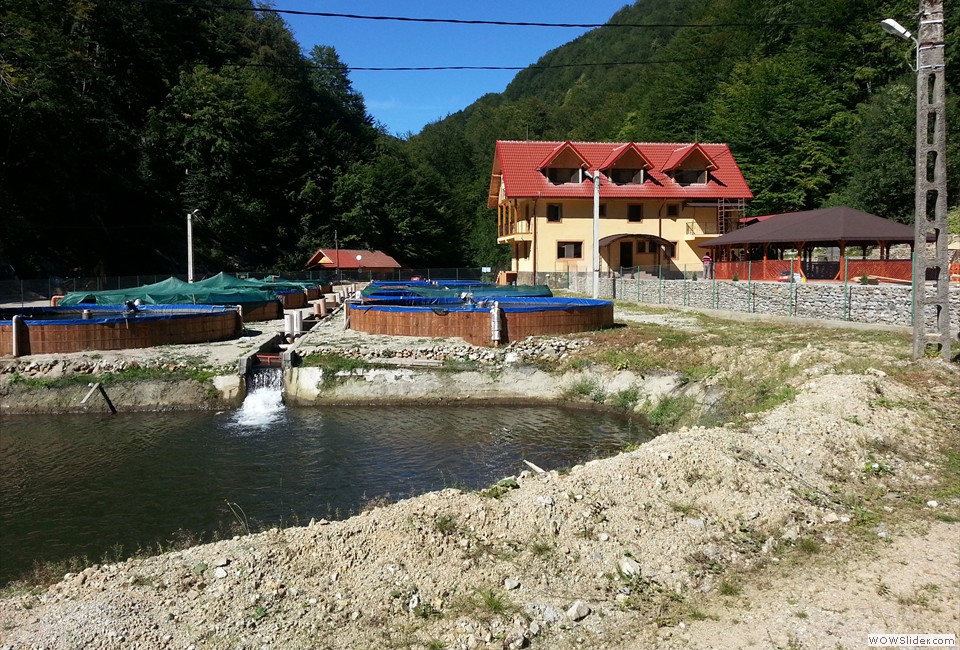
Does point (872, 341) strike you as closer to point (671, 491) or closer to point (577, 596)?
point (671, 491)

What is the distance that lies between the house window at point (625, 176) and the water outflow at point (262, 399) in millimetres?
38404

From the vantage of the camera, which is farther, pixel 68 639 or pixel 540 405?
pixel 540 405

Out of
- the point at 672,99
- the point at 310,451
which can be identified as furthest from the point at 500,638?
the point at 672,99

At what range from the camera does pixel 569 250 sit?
170ft

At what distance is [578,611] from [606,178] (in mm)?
49454

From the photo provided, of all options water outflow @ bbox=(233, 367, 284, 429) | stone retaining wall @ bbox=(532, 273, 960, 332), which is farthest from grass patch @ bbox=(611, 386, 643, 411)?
water outflow @ bbox=(233, 367, 284, 429)

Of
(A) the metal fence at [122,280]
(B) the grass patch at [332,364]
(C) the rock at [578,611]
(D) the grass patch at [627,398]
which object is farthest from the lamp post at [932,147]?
(A) the metal fence at [122,280]

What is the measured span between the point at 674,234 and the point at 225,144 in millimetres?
48452

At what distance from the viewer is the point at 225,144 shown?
71188 millimetres

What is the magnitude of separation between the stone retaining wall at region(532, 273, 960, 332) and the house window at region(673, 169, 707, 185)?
17854 mm

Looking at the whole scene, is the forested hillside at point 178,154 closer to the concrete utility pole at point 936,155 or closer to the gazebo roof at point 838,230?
the gazebo roof at point 838,230

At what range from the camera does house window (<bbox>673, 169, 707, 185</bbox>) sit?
53.1m

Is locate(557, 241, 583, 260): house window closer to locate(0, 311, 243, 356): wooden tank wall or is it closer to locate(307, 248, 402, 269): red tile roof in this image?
locate(307, 248, 402, 269): red tile roof

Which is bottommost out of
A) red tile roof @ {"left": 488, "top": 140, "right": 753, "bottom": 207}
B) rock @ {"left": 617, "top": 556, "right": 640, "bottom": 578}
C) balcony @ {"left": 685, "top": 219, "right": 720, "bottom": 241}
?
rock @ {"left": 617, "top": 556, "right": 640, "bottom": 578}
